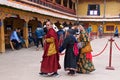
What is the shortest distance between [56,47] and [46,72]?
2.73ft

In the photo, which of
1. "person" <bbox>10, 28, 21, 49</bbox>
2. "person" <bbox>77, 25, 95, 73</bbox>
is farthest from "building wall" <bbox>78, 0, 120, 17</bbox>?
"person" <bbox>77, 25, 95, 73</bbox>

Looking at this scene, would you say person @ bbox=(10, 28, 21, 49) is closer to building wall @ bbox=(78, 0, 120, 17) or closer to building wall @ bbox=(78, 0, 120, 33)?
building wall @ bbox=(78, 0, 120, 33)

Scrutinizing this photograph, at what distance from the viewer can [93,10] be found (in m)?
44.8

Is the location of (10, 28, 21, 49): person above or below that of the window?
below

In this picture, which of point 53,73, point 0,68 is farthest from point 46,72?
point 0,68

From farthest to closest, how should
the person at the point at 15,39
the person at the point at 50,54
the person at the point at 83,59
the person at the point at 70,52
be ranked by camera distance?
1. the person at the point at 15,39
2. the person at the point at 83,59
3. the person at the point at 70,52
4. the person at the point at 50,54

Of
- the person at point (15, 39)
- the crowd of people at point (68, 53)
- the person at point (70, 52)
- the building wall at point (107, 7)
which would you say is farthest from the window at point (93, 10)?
the person at point (70, 52)

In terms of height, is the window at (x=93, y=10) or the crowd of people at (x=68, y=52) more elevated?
the window at (x=93, y=10)

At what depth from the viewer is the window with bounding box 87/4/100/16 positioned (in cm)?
4462

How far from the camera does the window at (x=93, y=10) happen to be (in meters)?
44.6

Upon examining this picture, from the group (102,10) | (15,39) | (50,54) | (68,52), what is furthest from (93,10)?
(50,54)

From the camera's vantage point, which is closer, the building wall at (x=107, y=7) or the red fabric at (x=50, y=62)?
the red fabric at (x=50, y=62)

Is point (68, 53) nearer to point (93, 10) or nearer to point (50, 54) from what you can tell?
point (50, 54)

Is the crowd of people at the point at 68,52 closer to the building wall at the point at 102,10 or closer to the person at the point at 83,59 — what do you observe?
the person at the point at 83,59
